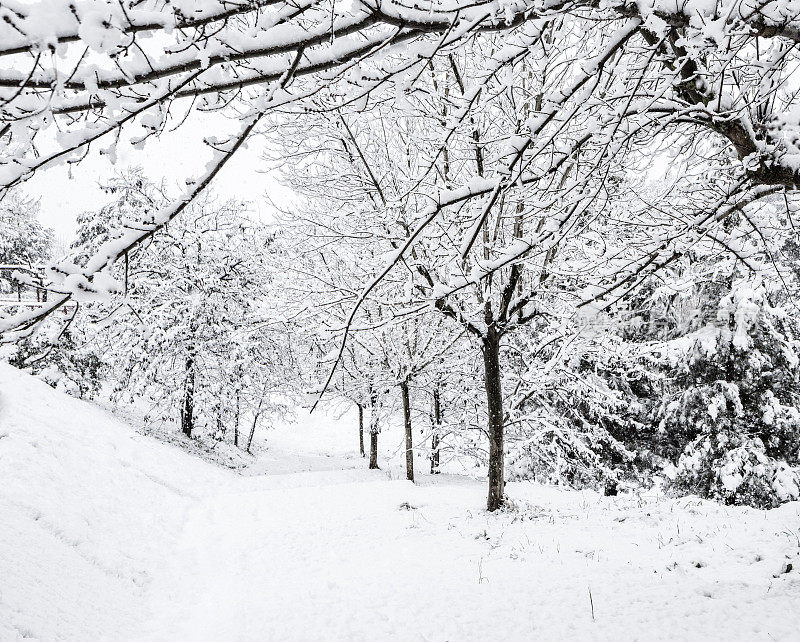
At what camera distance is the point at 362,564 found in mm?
5184

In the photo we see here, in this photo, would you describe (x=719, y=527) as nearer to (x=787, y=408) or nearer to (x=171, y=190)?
(x=787, y=408)

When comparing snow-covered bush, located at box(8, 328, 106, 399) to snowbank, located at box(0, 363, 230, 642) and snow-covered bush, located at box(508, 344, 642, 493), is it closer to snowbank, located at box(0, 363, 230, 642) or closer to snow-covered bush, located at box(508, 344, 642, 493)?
snowbank, located at box(0, 363, 230, 642)

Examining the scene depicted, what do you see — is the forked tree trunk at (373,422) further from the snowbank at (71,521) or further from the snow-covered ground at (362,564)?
the snow-covered ground at (362,564)

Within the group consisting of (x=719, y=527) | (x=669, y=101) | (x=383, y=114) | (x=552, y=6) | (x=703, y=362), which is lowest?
(x=719, y=527)

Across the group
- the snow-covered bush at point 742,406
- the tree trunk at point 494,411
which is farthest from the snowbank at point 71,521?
the snow-covered bush at point 742,406

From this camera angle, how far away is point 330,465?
73.8 feet

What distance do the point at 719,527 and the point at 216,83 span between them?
6.47 m

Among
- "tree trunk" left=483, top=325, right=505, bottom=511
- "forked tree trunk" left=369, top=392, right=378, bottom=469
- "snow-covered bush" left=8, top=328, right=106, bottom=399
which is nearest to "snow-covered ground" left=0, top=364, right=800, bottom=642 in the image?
"tree trunk" left=483, top=325, right=505, bottom=511

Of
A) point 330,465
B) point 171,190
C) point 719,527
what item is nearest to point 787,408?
point 719,527

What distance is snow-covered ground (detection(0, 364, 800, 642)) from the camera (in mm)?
3383

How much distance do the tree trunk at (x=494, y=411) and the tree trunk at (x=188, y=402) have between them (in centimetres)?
1339

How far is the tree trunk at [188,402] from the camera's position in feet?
55.8

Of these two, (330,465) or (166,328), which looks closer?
(166,328)

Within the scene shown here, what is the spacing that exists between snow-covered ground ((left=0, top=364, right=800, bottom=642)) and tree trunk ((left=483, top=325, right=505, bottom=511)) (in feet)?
1.13
